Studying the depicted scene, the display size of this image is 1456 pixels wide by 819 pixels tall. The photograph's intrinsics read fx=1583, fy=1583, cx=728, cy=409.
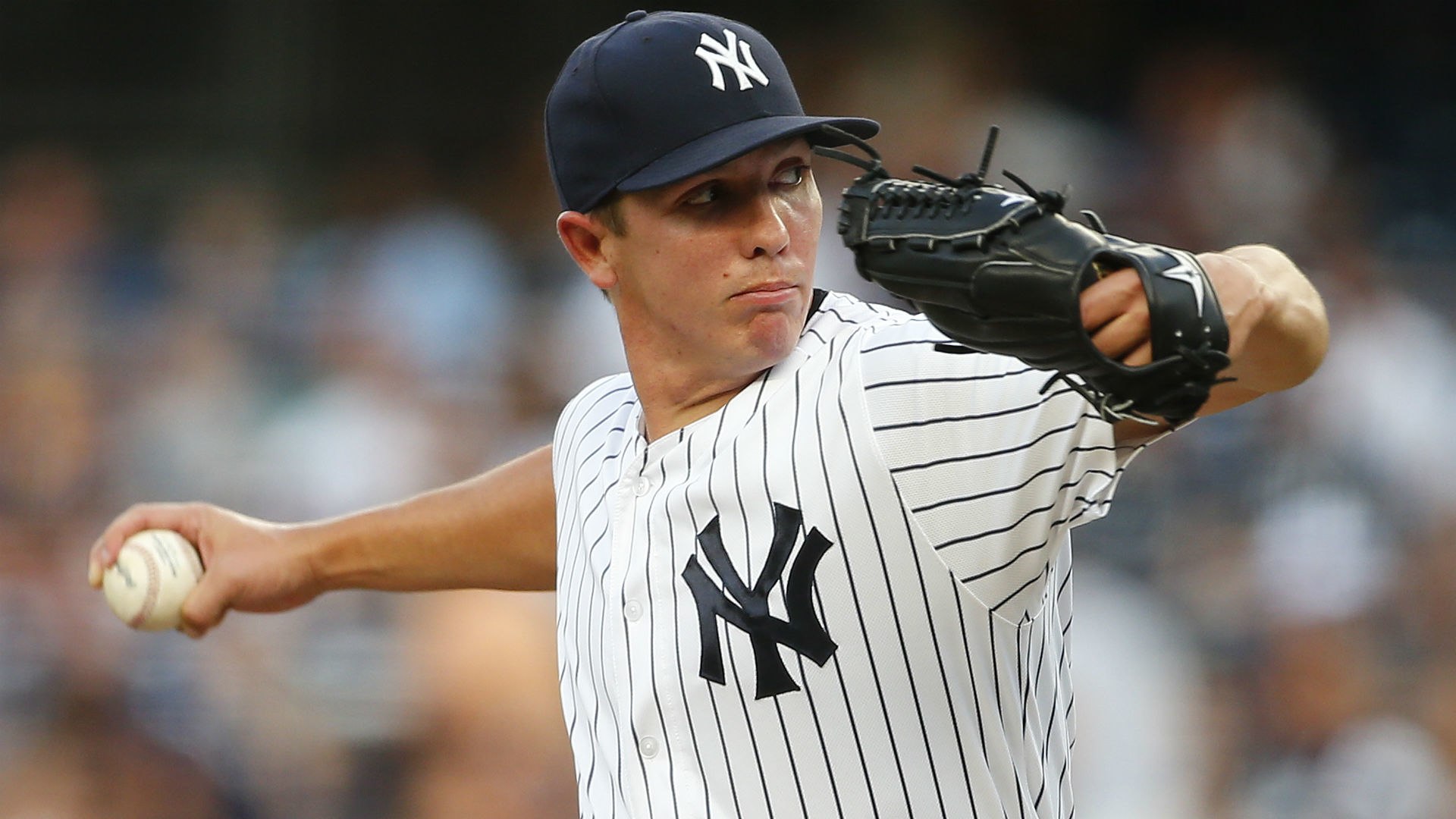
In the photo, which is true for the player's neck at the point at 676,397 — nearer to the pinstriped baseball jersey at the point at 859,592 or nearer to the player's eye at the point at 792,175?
the pinstriped baseball jersey at the point at 859,592

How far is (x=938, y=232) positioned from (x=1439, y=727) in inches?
141

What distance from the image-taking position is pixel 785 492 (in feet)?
6.02

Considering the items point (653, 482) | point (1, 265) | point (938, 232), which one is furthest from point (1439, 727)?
point (1, 265)

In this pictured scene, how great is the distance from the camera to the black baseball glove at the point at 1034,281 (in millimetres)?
1370

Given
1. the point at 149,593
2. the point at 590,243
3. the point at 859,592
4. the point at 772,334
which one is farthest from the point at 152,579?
the point at 859,592

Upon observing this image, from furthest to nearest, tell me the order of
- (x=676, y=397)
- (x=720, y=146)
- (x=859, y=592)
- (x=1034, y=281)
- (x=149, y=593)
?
(x=149, y=593), (x=676, y=397), (x=720, y=146), (x=859, y=592), (x=1034, y=281)

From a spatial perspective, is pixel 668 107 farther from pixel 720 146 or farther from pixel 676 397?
pixel 676 397

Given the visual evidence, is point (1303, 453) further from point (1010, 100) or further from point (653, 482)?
point (653, 482)

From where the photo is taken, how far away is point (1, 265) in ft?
17.9

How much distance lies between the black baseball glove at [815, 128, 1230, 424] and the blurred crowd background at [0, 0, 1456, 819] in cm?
285

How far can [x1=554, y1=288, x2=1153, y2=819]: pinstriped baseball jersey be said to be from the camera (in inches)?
66.4

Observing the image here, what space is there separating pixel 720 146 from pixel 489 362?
3251 mm

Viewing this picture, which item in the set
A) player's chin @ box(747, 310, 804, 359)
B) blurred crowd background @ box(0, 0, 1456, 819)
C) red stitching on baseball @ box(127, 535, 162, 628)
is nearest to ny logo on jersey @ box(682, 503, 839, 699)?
player's chin @ box(747, 310, 804, 359)

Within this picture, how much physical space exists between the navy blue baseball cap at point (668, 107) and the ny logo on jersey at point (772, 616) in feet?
1.56
